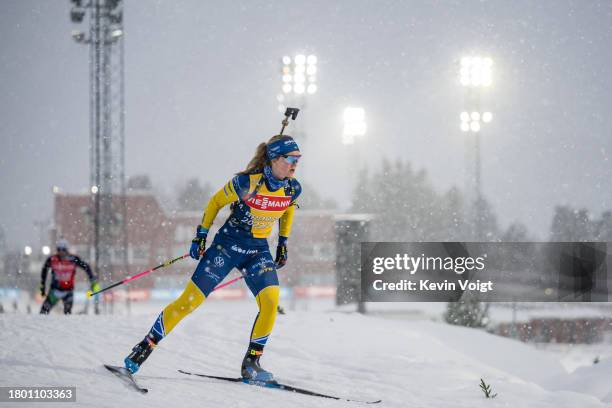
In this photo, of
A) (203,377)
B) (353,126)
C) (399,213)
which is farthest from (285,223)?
(399,213)

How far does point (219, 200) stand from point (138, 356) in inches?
57.2

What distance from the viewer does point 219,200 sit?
220 inches

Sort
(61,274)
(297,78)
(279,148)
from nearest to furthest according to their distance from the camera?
(279,148), (61,274), (297,78)

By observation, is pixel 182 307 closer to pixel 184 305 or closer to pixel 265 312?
pixel 184 305

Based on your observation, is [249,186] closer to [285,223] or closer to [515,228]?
[285,223]

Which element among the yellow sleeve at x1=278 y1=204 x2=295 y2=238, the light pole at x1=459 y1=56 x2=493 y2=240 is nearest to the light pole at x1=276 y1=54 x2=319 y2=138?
the light pole at x1=459 y1=56 x2=493 y2=240

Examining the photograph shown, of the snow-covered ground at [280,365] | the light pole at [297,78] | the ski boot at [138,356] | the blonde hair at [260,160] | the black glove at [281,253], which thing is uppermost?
the light pole at [297,78]

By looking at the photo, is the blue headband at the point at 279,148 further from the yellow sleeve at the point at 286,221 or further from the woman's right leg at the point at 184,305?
the woman's right leg at the point at 184,305

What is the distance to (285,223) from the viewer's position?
6047 millimetres

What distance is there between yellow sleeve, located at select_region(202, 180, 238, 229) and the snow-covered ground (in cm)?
140

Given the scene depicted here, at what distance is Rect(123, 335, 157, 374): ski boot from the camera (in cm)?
530

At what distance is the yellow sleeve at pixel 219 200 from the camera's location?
5488 millimetres

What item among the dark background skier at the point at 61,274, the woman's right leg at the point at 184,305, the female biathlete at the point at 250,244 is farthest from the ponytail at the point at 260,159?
the dark background skier at the point at 61,274

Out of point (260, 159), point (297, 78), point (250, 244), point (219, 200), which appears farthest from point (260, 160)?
point (297, 78)
